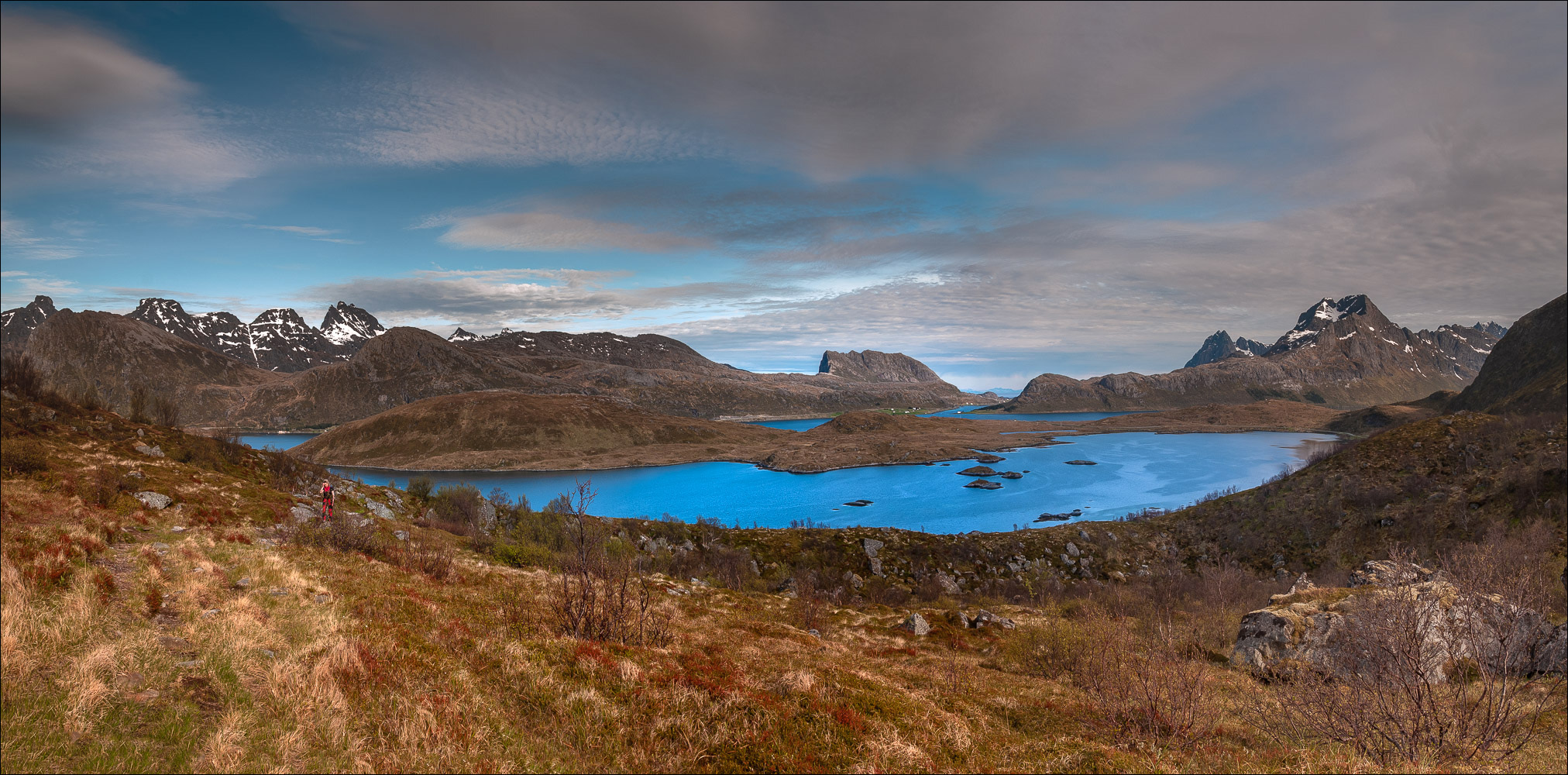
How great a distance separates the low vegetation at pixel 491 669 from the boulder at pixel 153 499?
516 mm

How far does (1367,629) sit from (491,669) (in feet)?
79.1

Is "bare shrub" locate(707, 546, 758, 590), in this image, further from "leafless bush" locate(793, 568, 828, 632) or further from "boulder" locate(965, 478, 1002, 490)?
"boulder" locate(965, 478, 1002, 490)

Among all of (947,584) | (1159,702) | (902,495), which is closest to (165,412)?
(947,584)

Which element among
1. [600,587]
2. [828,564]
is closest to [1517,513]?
[828,564]

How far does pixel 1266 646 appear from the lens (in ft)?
88.7

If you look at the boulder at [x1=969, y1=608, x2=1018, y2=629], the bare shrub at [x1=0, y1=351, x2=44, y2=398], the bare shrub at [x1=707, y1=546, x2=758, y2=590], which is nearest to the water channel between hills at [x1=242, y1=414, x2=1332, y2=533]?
the bare shrub at [x1=707, y1=546, x2=758, y2=590]

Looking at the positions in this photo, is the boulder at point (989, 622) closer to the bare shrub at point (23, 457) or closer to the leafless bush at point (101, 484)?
the leafless bush at point (101, 484)

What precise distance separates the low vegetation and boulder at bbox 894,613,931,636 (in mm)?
618

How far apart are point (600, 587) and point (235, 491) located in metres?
24.4

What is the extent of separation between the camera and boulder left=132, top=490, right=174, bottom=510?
24.3 m

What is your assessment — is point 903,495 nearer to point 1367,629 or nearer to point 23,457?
point 1367,629

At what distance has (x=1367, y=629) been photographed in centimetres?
1706

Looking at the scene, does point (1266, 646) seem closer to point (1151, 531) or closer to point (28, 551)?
point (28, 551)

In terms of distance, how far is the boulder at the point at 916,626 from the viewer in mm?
34719
